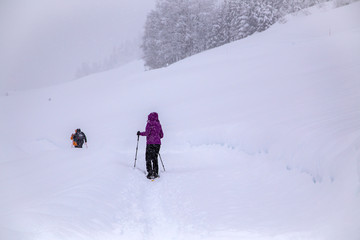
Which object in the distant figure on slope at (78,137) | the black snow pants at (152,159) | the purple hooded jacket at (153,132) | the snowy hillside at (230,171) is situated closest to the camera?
the snowy hillside at (230,171)

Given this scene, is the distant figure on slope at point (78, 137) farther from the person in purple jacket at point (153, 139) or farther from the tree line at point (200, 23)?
the tree line at point (200, 23)

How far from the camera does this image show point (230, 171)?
24.1ft

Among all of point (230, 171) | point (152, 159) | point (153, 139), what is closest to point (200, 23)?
point (153, 139)

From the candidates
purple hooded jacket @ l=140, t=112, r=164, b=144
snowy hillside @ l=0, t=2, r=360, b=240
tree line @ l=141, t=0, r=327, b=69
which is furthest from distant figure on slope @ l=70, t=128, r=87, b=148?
tree line @ l=141, t=0, r=327, b=69

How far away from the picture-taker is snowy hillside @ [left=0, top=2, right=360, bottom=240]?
14.3ft

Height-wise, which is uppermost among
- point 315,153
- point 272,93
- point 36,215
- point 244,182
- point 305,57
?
point 305,57

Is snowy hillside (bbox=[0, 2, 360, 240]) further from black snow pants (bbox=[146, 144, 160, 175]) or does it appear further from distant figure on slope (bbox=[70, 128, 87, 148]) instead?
distant figure on slope (bbox=[70, 128, 87, 148])

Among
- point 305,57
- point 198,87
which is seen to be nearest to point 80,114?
point 198,87

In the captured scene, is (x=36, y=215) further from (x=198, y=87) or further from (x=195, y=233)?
(x=198, y=87)

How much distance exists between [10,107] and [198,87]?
85.4ft

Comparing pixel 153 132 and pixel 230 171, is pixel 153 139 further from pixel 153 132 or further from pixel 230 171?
pixel 230 171

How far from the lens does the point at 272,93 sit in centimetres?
1148

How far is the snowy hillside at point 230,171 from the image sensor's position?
4.36 metres

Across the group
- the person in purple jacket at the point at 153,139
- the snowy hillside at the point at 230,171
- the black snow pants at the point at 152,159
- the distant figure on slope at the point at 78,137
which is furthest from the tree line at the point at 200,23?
the black snow pants at the point at 152,159
